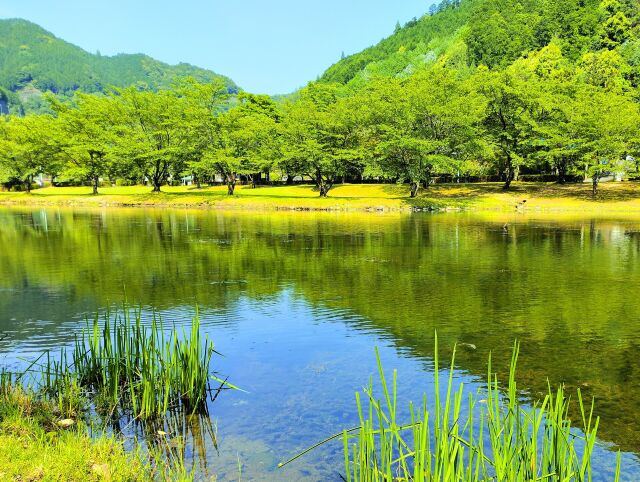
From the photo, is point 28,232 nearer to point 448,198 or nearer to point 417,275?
point 417,275

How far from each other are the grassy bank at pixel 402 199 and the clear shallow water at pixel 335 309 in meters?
24.1

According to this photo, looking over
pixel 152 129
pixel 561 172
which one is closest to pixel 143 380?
pixel 561 172

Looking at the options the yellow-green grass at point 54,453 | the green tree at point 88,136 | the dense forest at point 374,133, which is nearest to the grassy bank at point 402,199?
the dense forest at point 374,133

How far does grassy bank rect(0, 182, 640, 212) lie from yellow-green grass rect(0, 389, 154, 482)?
49815mm

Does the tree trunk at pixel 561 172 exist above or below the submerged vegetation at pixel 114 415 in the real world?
above

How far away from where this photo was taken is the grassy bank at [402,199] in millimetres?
56344

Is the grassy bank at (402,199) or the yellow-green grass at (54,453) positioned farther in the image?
the grassy bank at (402,199)

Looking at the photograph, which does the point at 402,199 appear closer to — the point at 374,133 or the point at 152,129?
the point at 374,133

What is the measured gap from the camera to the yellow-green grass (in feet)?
18.5

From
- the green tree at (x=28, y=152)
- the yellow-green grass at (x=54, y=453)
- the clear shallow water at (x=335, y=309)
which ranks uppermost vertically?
the green tree at (x=28, y=152)

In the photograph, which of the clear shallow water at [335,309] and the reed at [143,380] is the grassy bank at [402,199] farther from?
the reed at [143,380]

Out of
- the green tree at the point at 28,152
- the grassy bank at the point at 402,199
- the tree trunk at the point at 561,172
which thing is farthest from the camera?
the green tree at the point at 28,152

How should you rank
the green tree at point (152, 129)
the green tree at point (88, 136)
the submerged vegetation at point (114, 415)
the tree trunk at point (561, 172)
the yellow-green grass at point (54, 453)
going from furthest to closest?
the green tree at point (88, 136) < the green tree at point (152, 129) < the tree trunk at point (561, 172) < the submerged vegetation at point (114, 415) < the yellow-green grass at point (54, 453)

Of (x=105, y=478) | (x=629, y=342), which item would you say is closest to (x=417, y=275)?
(x=629, y=342)
